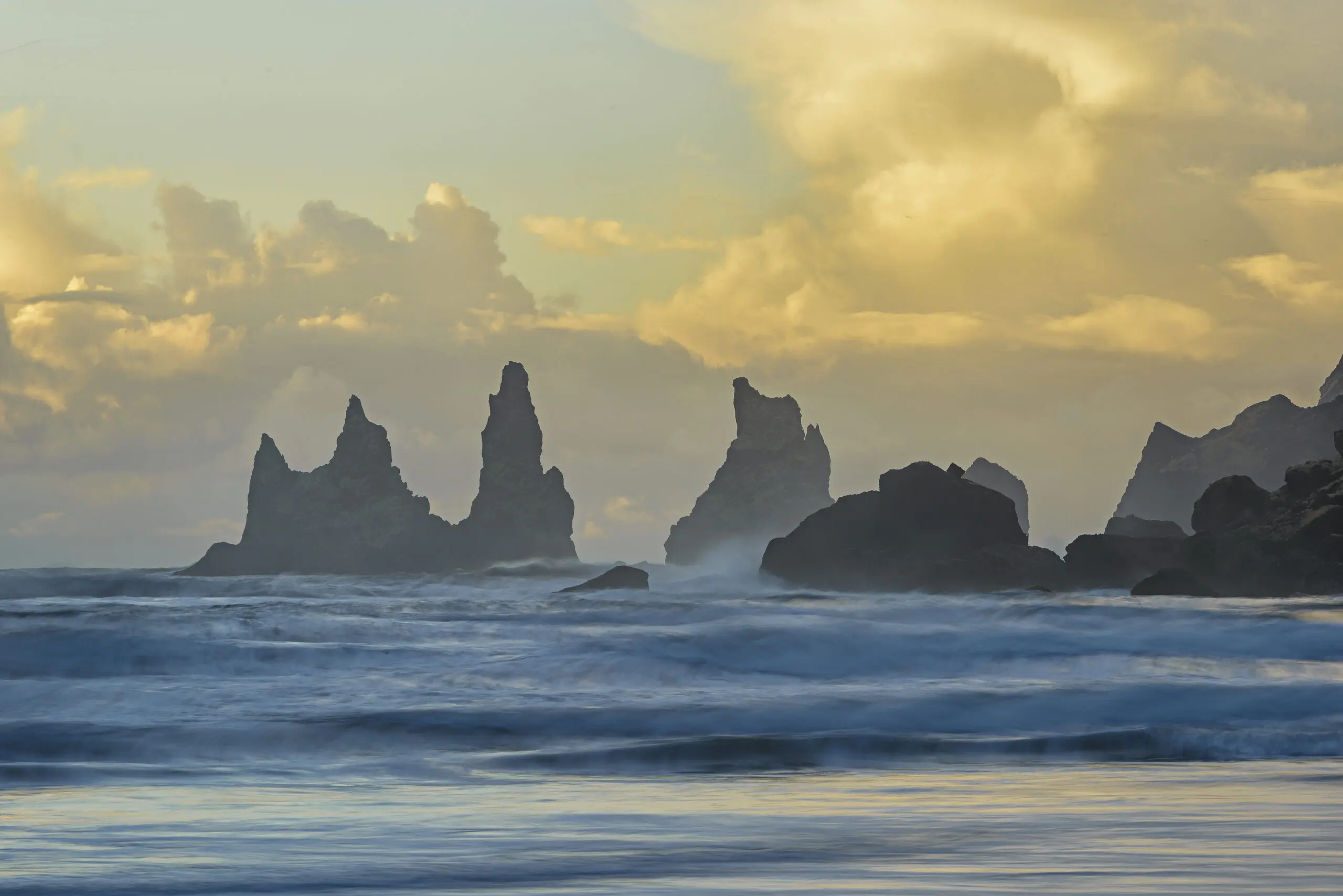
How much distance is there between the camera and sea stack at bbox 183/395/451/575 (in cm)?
12781

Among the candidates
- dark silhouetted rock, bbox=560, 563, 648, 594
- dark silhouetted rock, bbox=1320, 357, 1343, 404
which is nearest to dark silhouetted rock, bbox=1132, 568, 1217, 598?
dark silhouetted rock, bbox=560, 563, 648, 594

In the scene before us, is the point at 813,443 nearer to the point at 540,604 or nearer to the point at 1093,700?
the point at 540,604

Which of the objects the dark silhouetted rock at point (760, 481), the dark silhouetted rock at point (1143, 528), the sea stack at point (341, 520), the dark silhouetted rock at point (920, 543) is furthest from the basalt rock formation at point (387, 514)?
the dark silhouetted rock at point (920, 543)

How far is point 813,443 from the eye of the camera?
392ft

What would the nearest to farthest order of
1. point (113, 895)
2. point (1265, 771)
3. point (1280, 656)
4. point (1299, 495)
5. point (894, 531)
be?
point (113, 895), point (1265, 771), point (1280, 656), point (1299, 495), point (894, 531)

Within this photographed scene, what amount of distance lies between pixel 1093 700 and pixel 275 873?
13.4 metres

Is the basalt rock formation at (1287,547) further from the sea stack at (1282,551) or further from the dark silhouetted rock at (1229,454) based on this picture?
the dark silhouetted rock at (1229,454)

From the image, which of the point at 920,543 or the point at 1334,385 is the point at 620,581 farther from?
the point at 1334,385

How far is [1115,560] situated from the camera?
56219mm

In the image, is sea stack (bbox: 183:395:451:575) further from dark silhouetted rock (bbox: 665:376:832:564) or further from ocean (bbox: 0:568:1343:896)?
ocean (bbox: 0:568:1343:896)

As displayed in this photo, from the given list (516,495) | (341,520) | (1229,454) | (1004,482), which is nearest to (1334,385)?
(1229,454)

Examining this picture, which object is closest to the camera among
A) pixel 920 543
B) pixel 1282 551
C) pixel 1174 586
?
pixel 1174 586

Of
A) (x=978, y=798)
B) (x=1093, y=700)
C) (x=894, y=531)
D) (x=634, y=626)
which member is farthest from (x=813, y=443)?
(x=978, y=798)

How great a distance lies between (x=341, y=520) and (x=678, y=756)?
11855 cm
